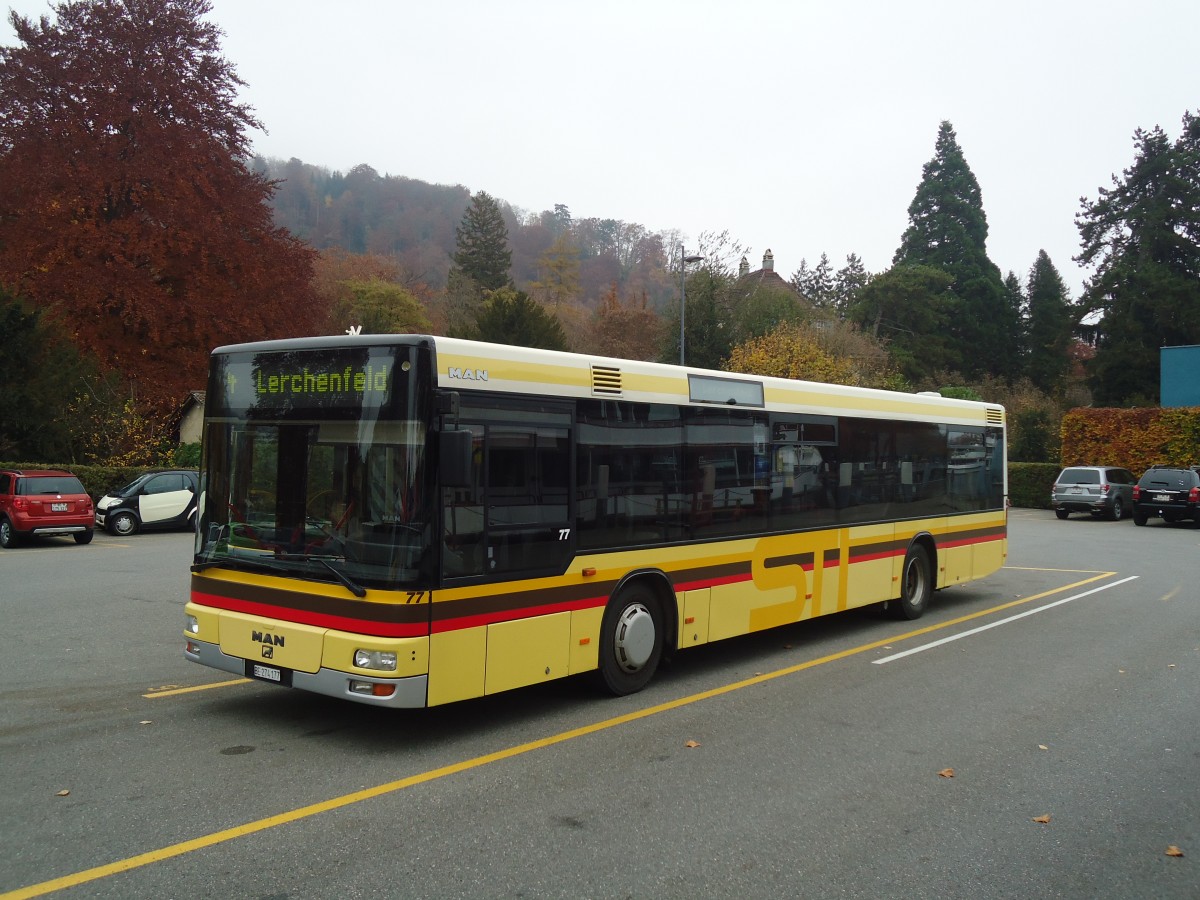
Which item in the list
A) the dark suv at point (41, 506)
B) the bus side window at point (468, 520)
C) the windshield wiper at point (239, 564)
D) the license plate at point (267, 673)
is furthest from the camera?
the dark suv at point (41, 506)

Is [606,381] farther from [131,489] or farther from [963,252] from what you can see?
[963,252]

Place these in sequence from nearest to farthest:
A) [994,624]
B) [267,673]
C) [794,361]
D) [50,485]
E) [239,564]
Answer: [267,673] → [239,564] → [994,624] → [50,485] → [794,361]

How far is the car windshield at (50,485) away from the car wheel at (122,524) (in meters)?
2.47

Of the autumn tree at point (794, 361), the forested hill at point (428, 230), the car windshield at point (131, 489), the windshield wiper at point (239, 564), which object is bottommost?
the windshield wiper at point (239, 564)

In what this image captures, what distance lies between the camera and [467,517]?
627 centimetres

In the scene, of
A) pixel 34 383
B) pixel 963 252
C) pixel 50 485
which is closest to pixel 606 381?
pixel 50 485

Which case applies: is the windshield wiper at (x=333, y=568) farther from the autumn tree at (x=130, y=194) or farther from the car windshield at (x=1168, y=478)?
the car windshield at (x=1168, y=478)

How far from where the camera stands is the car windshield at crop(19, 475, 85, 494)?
2014 centimetres

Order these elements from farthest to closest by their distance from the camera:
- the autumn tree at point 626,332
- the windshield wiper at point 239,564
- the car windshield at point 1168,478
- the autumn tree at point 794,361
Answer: the autumn tree at point 626,332 → the autumn tree at point 794,361 → the car windshield at point 1168,478 → the windshield wiper at point 239,564

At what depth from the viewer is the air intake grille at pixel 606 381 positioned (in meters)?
7.40

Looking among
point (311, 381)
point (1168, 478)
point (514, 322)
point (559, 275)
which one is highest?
point (559, 275)

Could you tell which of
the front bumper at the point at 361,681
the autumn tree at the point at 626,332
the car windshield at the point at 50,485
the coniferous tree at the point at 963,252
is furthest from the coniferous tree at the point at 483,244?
the front bumper at the point at 361,681

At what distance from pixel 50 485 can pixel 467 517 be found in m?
17.8

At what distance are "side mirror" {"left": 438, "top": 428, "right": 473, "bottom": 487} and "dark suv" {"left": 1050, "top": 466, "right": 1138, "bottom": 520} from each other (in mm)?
30266
